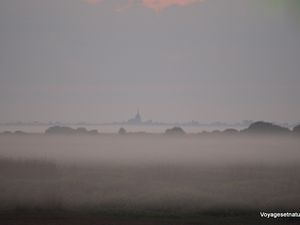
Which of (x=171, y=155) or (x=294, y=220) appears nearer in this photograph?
(x=294, y=220)

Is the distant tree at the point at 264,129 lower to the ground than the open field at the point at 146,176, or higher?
higher

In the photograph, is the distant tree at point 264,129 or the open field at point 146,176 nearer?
the open field at point 146,176

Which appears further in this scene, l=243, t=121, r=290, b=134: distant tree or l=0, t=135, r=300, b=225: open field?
l=243, t=121, r=290, b=134: distant tree

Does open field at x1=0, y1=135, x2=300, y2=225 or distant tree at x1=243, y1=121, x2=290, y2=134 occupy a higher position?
distant tree at x1=243, y1=121, x2=290, y2=134

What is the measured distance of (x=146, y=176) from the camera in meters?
24.3

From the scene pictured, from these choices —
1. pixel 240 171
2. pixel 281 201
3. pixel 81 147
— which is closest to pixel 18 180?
pixel 81 147

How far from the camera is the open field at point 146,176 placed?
916 inches

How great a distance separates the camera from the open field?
23266mm

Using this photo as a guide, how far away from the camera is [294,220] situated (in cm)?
2203

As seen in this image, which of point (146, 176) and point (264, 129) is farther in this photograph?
point (264, 129)

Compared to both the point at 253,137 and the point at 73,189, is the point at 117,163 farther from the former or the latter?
the point at 253,137

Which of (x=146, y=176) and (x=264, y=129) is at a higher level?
(x=264, y=129)

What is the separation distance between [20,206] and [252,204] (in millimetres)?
10602

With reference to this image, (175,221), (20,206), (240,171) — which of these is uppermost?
(240,171)
